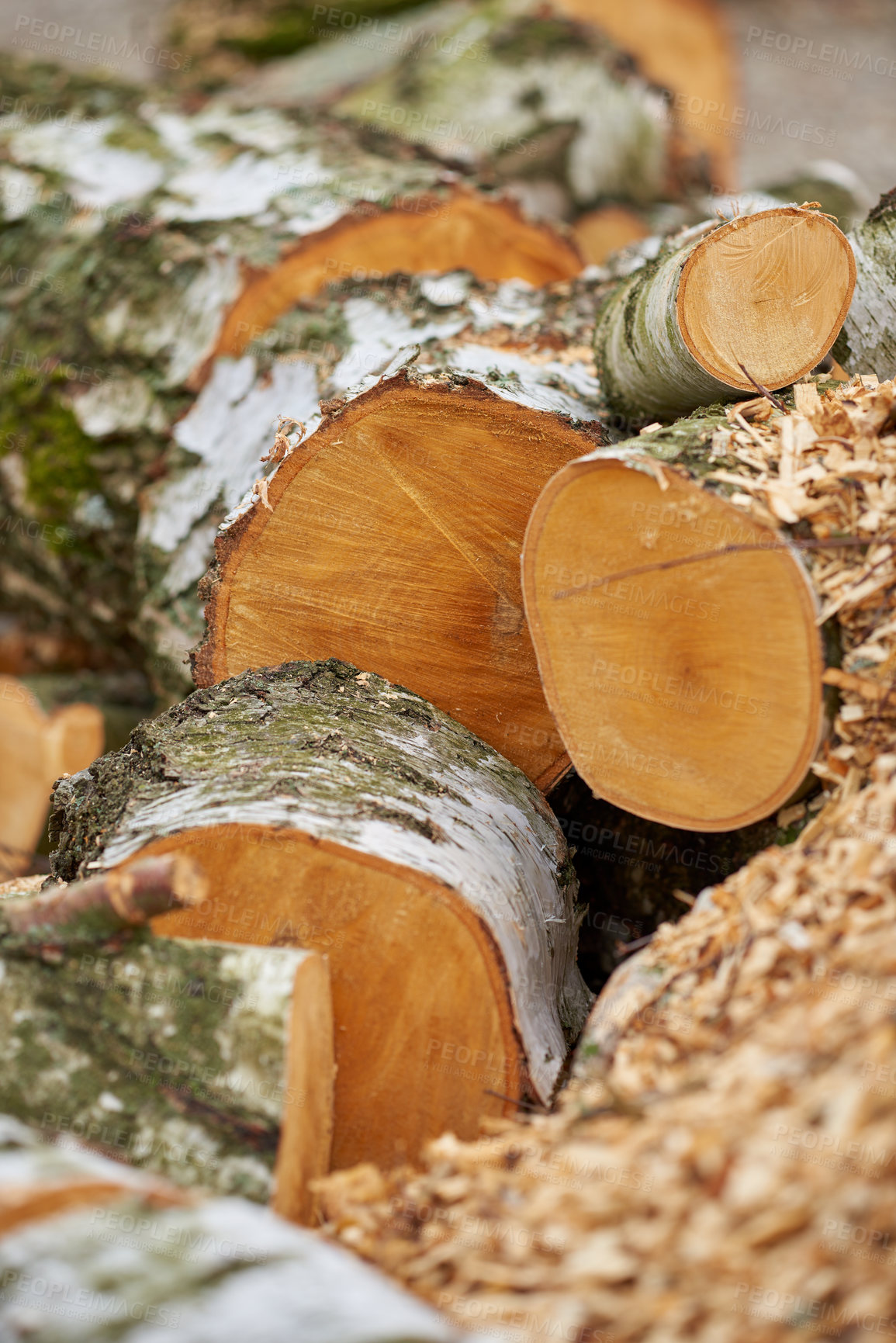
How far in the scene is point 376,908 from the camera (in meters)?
1.61

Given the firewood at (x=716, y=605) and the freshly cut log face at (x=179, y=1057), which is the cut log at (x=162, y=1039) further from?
the firewood at (x=716, y=605)

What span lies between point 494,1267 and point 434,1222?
7.1 inches

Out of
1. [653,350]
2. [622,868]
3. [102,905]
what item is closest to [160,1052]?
[102,905]

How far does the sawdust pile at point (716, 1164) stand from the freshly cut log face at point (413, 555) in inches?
31.0

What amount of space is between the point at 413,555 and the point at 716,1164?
1.30m

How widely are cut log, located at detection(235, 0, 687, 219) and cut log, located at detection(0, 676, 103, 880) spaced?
99.6 inches

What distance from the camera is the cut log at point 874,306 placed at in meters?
2.16

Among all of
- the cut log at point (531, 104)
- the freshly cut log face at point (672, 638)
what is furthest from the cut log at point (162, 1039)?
the cut log at point (531, 104)

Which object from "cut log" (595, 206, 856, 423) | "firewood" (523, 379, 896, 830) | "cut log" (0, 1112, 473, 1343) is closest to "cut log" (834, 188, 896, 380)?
"cut log" (595, 206, 856, 423)

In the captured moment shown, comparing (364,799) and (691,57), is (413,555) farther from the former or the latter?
(691,57)

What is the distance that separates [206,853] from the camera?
5.33ft

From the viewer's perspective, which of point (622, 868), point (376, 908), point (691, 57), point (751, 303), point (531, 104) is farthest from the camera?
point (691, 57)

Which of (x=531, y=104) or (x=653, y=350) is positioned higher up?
(x=531, y=104)

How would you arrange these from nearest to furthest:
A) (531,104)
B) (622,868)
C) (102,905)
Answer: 1. (102,905)
2. (622,868)
3. (531,104)
